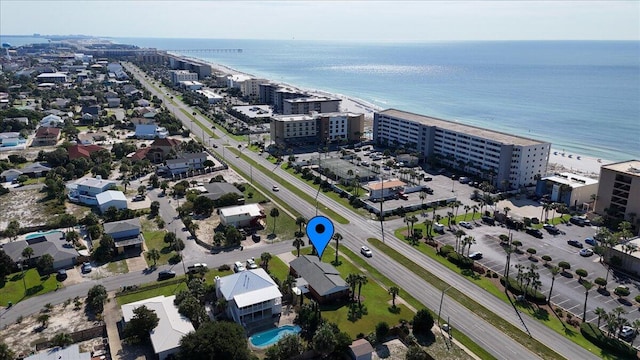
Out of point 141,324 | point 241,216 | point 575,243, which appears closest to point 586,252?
point 575,243

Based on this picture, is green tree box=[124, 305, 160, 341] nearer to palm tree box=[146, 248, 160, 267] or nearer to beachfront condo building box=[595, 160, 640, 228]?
palm tree box=[146, 248, 160, 267]

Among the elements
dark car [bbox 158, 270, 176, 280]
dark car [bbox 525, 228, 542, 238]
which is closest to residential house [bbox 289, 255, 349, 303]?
dark car [bbox 158, 270, 176, 280]

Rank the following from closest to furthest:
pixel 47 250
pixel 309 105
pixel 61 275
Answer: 1. pixel 61 275
2. pixel 47 250
3. pixel 309 105

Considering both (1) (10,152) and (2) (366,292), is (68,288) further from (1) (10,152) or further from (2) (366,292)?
(1) (10,152)

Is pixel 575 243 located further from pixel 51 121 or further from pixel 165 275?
pixel 51 121

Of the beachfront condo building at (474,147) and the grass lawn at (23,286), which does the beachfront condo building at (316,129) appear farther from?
the grass lawn at (23,286)

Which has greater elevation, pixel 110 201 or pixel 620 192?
pixel 620 192
